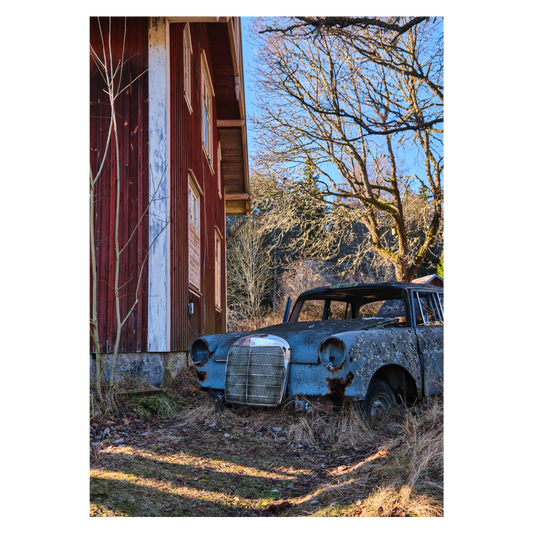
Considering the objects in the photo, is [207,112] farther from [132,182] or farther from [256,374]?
[256,374]

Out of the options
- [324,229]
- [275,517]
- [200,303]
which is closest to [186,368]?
[200,303]

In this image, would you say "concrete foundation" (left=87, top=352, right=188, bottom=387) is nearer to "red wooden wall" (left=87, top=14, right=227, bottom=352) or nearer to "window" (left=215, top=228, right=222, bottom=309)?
"red wooden wall" (left=87, top=14, right=227, bottom=352)

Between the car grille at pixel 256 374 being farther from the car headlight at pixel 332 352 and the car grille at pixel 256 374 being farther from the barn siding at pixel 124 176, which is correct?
the barn siding at pixel 124 176

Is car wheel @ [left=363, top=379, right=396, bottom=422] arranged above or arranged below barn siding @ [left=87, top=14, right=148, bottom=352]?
below

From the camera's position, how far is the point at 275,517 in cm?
288

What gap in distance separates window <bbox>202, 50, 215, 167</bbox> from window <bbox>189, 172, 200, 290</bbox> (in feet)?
5.27

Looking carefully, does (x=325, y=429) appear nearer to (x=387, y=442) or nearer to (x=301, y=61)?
(x=387, y=442)

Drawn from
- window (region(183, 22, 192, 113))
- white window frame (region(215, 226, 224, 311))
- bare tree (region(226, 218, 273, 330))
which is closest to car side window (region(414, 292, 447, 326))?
window (region(183, 22, 192, 113))

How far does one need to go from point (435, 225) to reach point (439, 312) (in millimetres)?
8914

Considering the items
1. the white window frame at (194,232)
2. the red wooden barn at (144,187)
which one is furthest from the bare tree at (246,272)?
the red wooden barn at (144,187)

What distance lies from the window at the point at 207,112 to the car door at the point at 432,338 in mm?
6066

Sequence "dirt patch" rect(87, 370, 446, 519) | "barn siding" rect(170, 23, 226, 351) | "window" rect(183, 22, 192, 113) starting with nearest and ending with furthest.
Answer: "dirt patch" rect(87, 370, 446, 519) < "barn siding" rect(170, 23, 226, 351) < "window" rect(183, 22, 192, 113)

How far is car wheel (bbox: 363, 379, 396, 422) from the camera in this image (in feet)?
15.2

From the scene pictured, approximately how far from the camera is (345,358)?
4.50m
